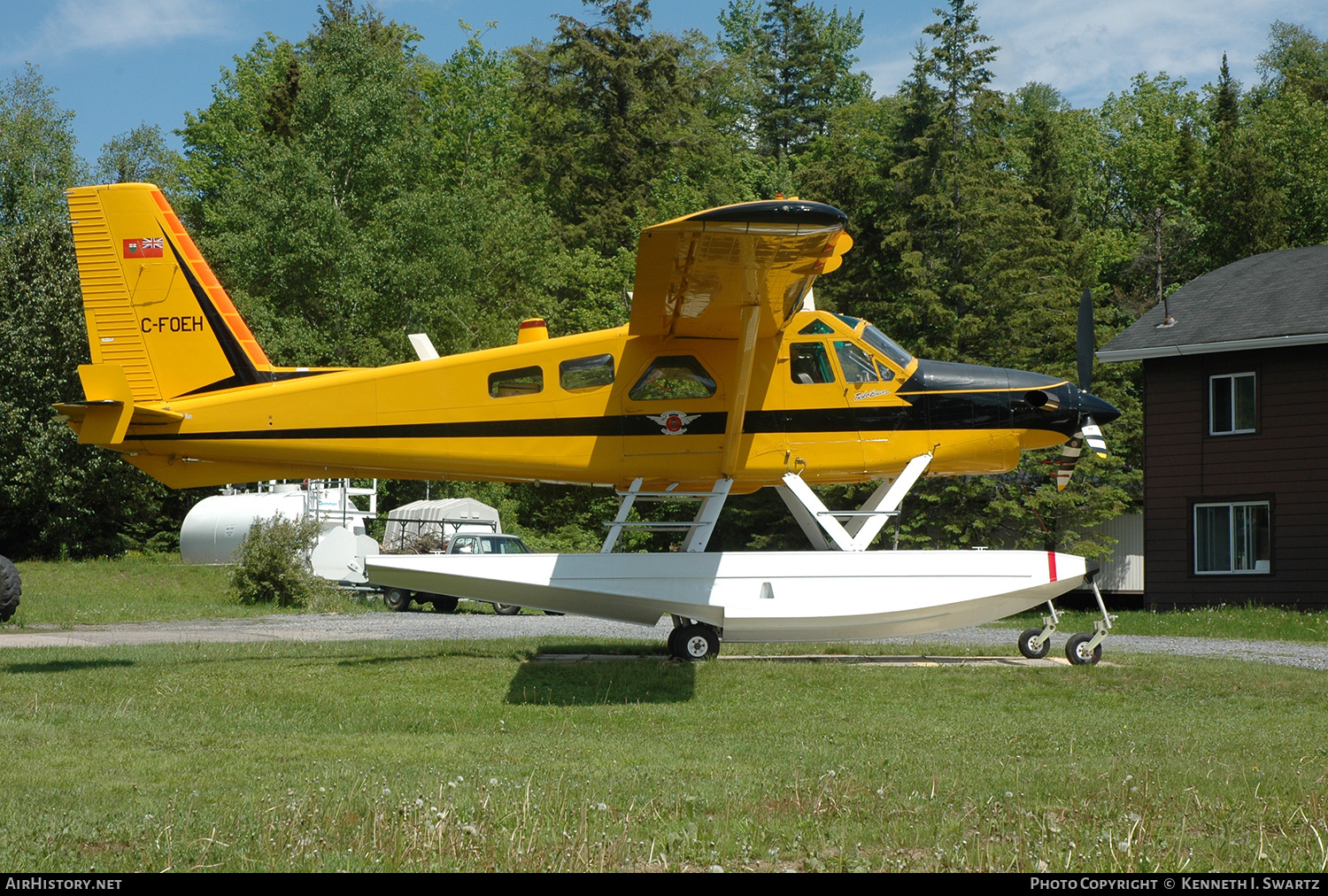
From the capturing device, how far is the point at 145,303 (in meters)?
11.9

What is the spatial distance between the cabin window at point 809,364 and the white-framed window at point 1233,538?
50.0ft

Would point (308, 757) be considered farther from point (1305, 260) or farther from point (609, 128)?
point (609, 128)

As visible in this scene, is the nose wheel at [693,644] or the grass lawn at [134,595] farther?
the grass lawn at [134,595]

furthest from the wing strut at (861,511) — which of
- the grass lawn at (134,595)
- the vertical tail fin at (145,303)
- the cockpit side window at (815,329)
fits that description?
the grass lawn at (134,595)

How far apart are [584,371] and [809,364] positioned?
249 centimetres

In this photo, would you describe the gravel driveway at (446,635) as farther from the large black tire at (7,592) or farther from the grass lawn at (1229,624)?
the grass lawn at (1229,624)

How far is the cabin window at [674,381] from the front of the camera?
11.9 meters

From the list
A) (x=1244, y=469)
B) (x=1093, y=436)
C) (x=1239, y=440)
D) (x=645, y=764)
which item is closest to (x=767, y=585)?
(x=1093, y=436)

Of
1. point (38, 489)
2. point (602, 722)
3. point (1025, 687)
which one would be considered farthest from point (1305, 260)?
point (38, 489)

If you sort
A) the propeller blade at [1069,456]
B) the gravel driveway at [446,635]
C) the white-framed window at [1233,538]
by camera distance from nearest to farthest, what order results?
1. the propeller blade at [1069,456]
2. the gravel driveway at [446,635]
3. the white-framed window at [1233,538]

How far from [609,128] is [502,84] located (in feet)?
30.9

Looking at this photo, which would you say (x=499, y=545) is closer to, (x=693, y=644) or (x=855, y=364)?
(x=693, y=644)

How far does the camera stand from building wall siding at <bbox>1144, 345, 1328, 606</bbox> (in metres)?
22.0

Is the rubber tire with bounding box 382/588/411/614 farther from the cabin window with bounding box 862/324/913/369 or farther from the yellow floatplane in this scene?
the cabin window with bounding box 862/324/913/369
